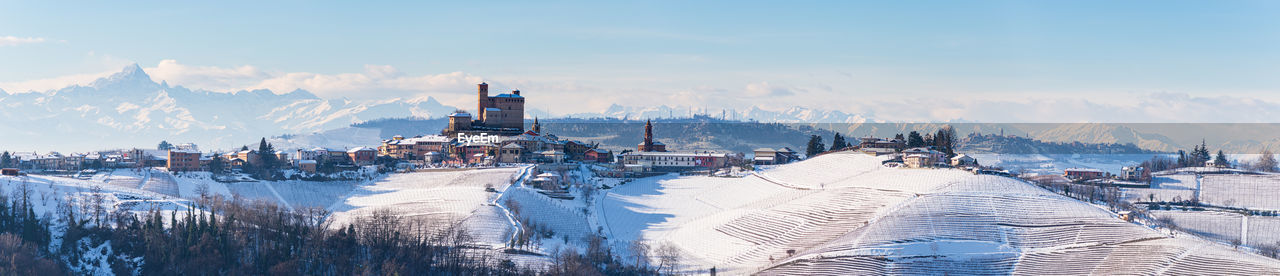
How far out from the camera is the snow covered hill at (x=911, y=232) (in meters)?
64.4

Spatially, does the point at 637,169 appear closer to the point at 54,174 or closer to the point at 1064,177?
the point at 1064,177

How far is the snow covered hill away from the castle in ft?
144

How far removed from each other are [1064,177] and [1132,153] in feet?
274

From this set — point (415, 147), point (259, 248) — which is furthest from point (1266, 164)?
point (259, 248)

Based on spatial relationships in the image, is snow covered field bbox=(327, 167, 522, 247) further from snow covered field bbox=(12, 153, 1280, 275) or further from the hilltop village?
the hilltop village

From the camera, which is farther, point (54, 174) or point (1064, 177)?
point (1064, 177)

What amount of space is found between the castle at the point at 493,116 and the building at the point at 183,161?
30.5 metres

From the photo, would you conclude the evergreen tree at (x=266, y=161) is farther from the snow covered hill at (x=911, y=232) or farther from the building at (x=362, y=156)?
the snow covered hill at (x=911, y=232)

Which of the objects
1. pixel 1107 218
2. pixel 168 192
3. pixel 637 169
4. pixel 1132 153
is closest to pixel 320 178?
pixel 168 192

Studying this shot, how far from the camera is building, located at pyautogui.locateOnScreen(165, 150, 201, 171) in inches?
4311

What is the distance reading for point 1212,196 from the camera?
102 meters

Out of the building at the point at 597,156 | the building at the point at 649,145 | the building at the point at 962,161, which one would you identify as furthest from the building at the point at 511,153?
the building at the point at 962,161

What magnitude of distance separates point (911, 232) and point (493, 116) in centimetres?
7602

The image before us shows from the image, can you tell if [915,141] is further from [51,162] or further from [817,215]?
[51,162]
